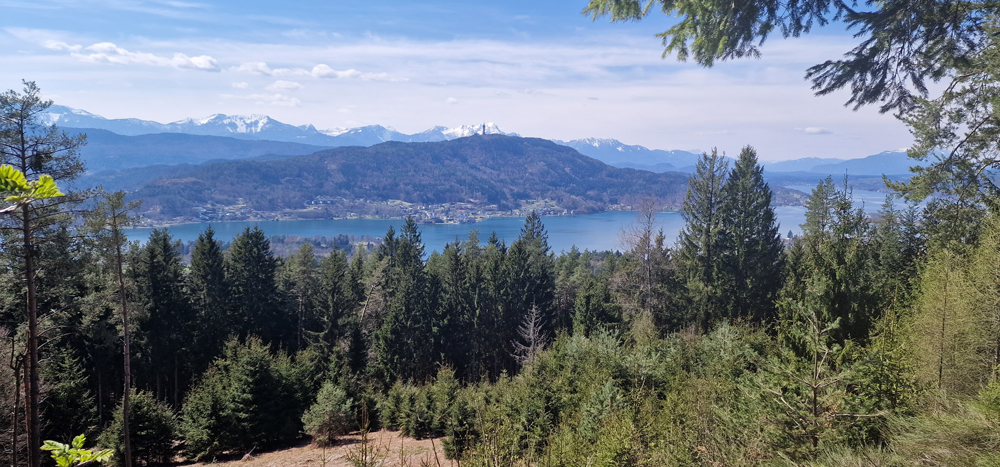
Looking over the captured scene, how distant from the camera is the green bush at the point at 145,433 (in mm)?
13609

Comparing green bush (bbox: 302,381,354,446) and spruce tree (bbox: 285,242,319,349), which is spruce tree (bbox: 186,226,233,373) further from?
green bush (bbox: 302,381,354,446)

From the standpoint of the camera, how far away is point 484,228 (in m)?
157

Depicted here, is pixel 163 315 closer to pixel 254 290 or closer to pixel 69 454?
pixel 254 290

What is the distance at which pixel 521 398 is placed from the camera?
14.1 m

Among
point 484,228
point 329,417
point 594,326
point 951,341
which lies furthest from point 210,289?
point 484,228

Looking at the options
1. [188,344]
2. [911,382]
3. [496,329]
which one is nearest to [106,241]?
[188,344]

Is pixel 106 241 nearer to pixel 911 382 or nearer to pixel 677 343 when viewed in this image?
pixel 677 343

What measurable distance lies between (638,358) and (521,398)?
3.54m

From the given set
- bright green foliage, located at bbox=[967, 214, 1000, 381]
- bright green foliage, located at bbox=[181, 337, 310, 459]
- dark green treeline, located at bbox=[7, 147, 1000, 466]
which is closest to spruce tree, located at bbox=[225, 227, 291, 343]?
dark green treeline, located at bbox=[7, 147, 1000, 466]

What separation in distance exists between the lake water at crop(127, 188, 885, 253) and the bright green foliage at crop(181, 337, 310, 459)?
9446 centimetres

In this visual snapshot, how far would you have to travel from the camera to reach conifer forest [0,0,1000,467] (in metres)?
5.25

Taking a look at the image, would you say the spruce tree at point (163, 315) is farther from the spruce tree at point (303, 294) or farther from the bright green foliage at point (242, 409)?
the bright green foliage at point (242, 409)

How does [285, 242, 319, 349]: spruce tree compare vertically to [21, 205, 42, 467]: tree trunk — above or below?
below

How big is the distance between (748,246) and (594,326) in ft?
27.8
